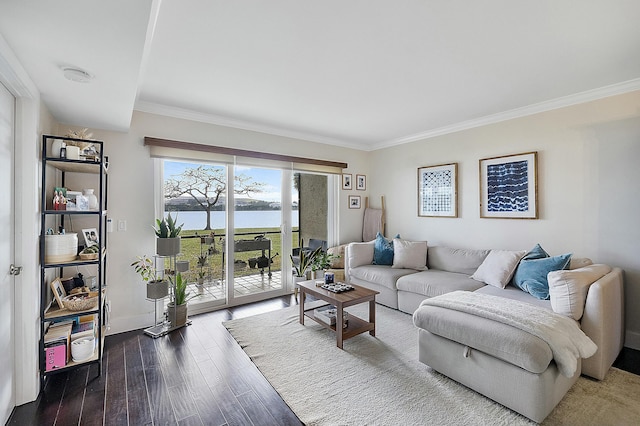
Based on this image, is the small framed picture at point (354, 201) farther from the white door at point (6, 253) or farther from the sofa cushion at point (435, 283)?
the white door at point (6, 253)

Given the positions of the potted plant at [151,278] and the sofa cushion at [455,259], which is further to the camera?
the sofa cushion at [455,259]

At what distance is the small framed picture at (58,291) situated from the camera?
2.26m

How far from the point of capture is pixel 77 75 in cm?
190

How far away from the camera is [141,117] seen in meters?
3.30

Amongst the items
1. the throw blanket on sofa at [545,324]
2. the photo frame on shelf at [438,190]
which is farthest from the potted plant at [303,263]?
the throw blanket on sofa at [545,324]

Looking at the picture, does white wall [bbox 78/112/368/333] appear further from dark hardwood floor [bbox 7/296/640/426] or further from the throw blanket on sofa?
the throw blanket on sofa

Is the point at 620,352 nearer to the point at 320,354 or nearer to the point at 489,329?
the point at 489,329

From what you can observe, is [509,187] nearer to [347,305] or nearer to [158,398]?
[347,305]

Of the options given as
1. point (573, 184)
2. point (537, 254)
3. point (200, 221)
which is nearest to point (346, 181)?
point (200, 221)

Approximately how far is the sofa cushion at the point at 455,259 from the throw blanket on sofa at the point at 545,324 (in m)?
1.46

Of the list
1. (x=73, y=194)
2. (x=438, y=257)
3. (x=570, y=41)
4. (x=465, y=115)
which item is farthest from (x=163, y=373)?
(x=465, y=115)

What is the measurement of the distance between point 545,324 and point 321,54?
8.26 ft

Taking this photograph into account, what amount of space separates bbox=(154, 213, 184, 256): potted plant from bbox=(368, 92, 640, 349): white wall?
3.66 metres

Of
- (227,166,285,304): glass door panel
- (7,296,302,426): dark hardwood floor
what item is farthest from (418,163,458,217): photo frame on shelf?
(7,296,302,426): dark hardwood floor
